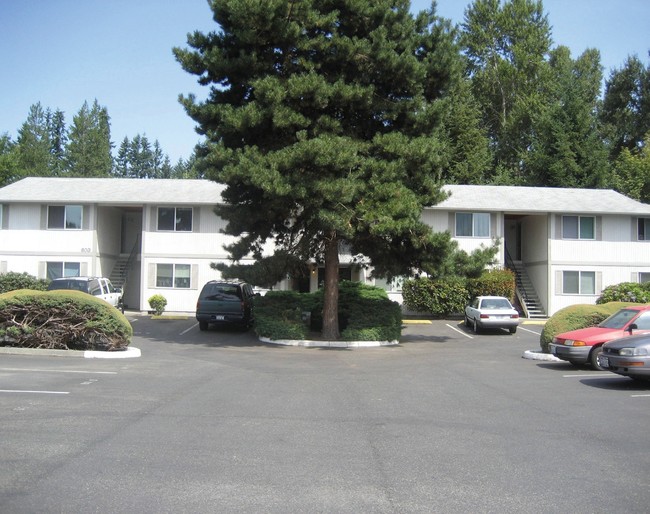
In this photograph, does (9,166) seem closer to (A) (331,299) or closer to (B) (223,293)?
(B) (223,293)

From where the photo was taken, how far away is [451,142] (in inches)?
1900

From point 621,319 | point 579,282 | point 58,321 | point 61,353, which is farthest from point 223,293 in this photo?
point 579,282

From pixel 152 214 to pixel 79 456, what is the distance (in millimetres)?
28140

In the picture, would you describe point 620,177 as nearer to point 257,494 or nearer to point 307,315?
point 307,315

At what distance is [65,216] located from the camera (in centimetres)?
3419

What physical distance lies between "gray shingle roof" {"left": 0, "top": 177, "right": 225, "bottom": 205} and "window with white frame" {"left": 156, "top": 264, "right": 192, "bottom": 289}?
3347mm

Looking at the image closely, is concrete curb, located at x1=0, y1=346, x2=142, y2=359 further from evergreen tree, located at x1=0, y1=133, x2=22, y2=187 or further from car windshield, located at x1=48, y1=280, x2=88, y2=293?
evergreen tree, located at x1=0, y1=133, x2=22, y2=187

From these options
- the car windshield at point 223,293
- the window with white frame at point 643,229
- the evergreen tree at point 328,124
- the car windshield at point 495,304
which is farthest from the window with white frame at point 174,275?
the window with white frame at point 643,229

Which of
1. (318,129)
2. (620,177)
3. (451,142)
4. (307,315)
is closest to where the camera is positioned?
(318,129)

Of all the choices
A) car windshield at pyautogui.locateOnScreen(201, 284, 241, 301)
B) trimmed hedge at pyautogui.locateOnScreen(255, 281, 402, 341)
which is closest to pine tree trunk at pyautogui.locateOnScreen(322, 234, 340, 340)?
trimmed hedge at pyautogui.locateOnScreen(255, 281, 402, 341)

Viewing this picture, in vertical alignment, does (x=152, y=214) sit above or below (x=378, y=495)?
above

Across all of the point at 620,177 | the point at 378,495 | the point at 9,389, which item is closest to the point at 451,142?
the point at 620,177

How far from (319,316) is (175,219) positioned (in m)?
11.9

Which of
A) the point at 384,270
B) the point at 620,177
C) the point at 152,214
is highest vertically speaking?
the point at 620,177
